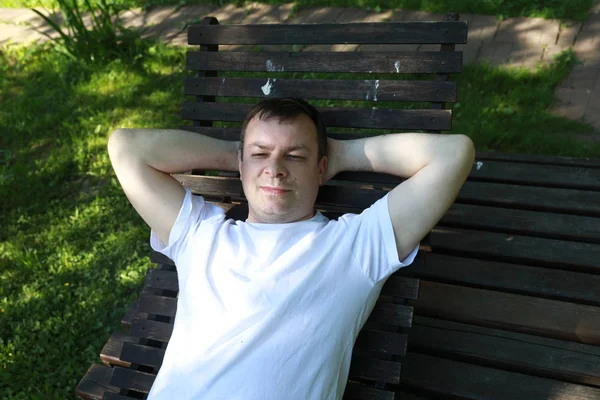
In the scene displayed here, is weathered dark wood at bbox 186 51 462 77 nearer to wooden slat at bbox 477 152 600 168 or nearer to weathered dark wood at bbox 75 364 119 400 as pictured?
wooden slat at bbox 477 152 600 168

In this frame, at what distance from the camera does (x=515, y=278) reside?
99.6 inches

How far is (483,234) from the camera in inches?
108

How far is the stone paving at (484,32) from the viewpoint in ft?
13.4

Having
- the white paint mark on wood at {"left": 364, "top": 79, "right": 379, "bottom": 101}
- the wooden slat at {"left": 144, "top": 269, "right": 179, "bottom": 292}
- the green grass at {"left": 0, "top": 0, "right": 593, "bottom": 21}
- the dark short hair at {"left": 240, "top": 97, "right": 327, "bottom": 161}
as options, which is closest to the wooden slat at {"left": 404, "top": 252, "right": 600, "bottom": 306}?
the dark short hair at {"left": 240, "top": 97, "right": 327, "bottom": 161}

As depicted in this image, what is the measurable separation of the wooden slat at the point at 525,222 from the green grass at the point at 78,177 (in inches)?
42.7

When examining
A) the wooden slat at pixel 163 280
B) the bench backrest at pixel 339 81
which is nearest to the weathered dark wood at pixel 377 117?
the bench backrest at pixel 339 81

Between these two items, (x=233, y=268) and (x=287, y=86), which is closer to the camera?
(x=233, y=268)

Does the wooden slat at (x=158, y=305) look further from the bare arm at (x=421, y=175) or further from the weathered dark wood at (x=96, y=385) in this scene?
the bare arm at (x=421, y=175)

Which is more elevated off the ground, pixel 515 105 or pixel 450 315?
pixel 515 105

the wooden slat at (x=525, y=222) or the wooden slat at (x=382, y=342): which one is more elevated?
the wooden slat at (x=525, y=222)

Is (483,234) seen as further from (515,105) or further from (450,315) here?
(515,105)

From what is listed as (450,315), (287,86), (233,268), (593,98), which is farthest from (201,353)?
(593,98)

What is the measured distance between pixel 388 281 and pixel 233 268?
637 mm

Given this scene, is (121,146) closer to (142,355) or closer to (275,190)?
(275,190)
